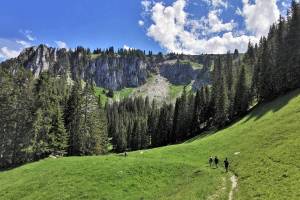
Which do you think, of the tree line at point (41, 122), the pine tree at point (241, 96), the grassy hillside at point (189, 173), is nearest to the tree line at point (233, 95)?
the pine tree at point (241, 96)

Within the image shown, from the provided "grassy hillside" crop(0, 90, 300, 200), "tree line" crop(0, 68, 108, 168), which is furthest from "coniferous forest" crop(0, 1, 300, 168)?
"grassy hillside" crop(0, 90, 300, 200)

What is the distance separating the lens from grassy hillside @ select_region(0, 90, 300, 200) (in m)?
40.9

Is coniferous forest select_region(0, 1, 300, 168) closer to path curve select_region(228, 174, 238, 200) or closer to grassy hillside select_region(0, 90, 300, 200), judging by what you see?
grassy hillside select_region(0, 90, 300, 200)

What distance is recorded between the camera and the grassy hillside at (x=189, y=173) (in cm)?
4091

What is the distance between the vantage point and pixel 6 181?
6444 cm

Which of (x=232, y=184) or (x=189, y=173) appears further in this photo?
(x=189, y=173)

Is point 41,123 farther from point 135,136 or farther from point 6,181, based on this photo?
point 135,136

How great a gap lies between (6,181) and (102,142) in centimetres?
4637

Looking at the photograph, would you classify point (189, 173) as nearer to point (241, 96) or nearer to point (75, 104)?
point (75, 104)

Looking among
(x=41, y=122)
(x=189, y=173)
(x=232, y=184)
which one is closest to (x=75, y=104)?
(x=41, y=122)

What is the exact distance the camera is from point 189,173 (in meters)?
53.7

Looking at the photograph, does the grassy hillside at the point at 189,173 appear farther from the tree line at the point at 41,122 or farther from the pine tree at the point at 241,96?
the pine tree at the point at 241,96

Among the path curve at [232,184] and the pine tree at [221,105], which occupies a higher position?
the pine tree at [221,105]

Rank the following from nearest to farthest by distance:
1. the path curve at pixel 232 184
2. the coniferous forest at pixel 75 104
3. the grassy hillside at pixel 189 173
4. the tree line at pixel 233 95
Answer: the path curve at pixel 232 184 < the grassy hillside at pixel 189 173 < the coniferous forest at pixel 75 104 < the tree line at pixel 233 95
